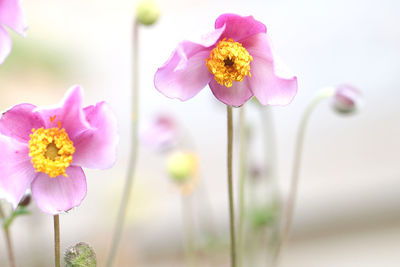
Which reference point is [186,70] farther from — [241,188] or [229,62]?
[241,188]

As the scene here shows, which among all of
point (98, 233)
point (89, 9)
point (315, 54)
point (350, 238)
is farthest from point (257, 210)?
point (89, 9)

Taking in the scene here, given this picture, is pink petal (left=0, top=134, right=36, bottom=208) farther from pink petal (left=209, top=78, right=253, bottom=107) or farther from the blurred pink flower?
the blurred pink flower

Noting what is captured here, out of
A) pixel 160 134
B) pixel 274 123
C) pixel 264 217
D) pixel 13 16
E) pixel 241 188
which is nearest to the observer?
pixel 13 16

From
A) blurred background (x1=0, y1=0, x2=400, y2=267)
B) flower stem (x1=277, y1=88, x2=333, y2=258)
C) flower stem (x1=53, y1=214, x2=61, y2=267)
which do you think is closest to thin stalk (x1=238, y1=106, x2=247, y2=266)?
flower stem (x1=277, y1=88, x2=333, y2=258)

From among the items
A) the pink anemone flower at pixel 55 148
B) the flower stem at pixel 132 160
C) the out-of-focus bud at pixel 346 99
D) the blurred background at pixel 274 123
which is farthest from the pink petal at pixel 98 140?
the blurred background at pixel 274 123

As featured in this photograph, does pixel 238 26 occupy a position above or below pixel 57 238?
above

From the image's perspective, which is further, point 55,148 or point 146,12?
point 146,12

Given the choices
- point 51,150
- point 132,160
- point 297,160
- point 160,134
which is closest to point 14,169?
point 51,150

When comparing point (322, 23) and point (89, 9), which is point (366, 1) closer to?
point (322, 23)
